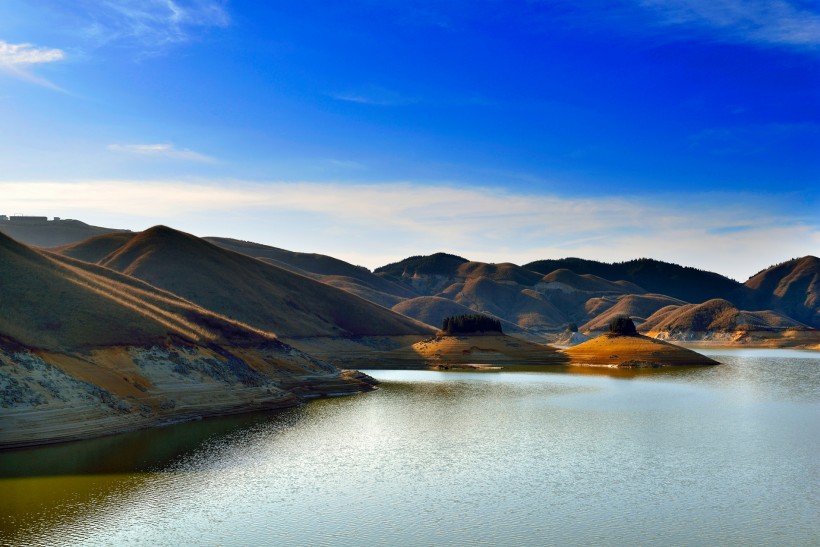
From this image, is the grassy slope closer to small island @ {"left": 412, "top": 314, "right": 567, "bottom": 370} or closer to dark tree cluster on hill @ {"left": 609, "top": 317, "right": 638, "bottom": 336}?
small island @ {"left": 412, "top": 314, "right": 567, "bottom": 370}

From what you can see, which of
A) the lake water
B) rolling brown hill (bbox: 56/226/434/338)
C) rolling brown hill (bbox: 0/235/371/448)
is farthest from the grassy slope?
rolling brown hill (bbox: 56/226/434/338)

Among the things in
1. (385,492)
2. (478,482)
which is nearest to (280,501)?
(385,492)

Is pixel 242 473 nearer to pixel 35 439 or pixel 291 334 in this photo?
pixel 35 439

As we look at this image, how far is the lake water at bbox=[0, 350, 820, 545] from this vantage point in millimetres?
35812

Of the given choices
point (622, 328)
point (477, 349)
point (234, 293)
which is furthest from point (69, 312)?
point (622, 328)

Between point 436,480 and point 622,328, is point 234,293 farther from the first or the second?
point 436,480

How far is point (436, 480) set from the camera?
46344 mm

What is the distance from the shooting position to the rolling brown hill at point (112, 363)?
60.5 m

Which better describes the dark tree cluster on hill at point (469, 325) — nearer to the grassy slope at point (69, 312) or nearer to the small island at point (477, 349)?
the small island at point (477, 349)

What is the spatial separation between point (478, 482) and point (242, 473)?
53.1 feet

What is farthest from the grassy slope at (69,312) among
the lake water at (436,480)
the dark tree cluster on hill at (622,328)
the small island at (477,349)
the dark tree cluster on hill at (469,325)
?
the dark tree cluster on hill at (622,328)

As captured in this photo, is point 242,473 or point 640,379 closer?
point 242,473

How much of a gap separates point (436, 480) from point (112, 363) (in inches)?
1685

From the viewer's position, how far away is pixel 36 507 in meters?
39.8
